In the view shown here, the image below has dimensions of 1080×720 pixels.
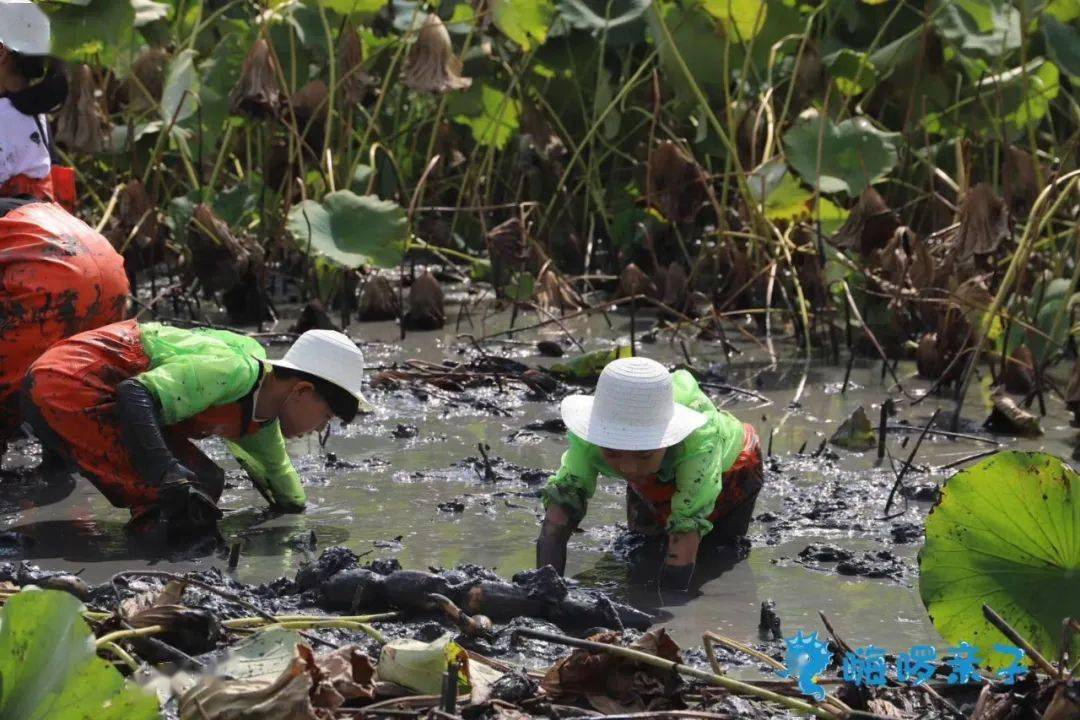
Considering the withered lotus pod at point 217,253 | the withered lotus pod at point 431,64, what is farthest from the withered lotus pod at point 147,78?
the withered lotus pod at point 431,64

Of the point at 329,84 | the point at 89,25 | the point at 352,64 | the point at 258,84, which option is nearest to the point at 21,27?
the point at 89,25

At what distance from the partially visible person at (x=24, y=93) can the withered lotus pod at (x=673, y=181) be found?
9.46 feet

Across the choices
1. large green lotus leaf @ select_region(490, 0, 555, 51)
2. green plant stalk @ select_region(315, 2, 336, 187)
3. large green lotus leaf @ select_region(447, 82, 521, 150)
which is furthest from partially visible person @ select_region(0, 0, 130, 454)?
large green lotus leaf @ select_region(447, 82, 521, 150)

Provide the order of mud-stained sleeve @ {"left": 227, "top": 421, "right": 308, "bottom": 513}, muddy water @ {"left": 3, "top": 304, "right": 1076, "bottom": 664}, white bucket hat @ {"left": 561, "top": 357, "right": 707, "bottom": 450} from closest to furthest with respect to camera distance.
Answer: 1. white bucket hat @ {"left": 561, "top": 357, "right": 707, "bottom": 450}
2. muddy water @ {"left": 3, "top": 304, "right": 1076, "bottom": 664}
3. mud-stained sleeve @ {"left": 227, "top": 421, "right": 308, "bottom": 513}

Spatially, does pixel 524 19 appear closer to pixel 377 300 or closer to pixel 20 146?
pixel 377 300

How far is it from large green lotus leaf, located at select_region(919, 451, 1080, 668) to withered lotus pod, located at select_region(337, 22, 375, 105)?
4720 mm

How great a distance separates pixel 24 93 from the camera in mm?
4871

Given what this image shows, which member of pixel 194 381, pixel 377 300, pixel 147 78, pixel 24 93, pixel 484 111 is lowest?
pixel 377 300

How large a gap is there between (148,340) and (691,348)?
3.02m

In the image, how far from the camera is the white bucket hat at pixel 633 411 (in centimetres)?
396

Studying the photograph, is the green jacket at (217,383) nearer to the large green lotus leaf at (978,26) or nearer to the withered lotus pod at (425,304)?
the withered lotus pod at (425,304)

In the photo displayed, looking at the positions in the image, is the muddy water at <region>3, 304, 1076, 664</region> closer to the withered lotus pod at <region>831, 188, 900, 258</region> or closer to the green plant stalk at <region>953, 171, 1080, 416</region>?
the green plant stalk at <region>953, 171, 1080, 416</region>

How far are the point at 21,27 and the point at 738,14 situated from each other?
3.50 meters

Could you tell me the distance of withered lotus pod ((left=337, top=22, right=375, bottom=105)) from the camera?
7324 millimetres
